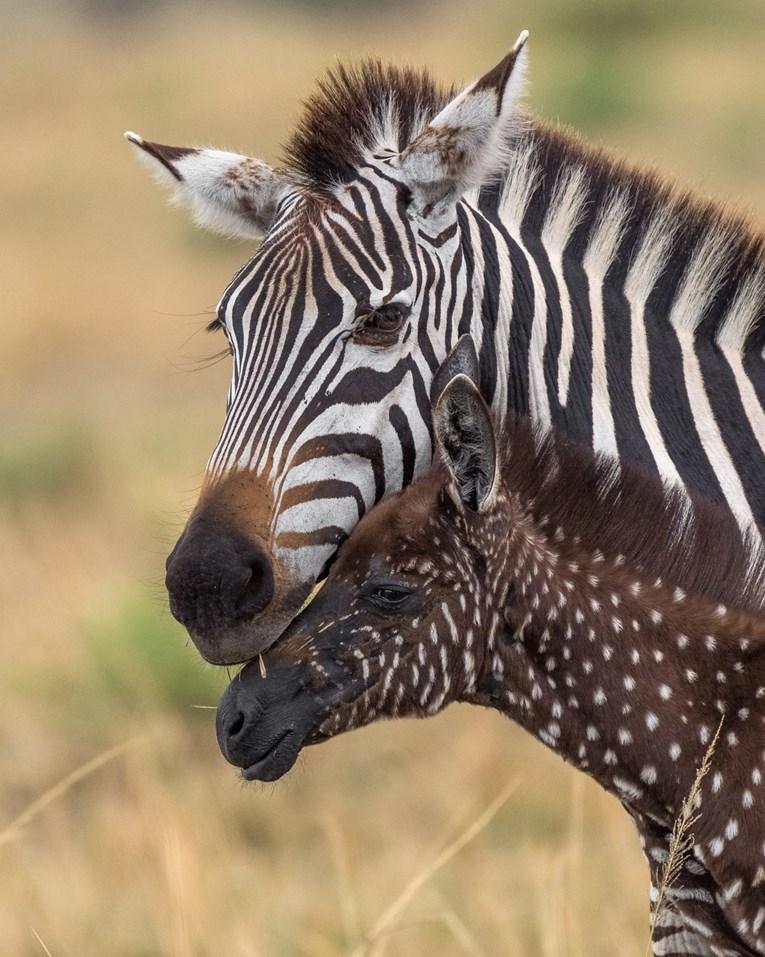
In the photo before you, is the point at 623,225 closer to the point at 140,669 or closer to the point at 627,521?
the point at 627,521

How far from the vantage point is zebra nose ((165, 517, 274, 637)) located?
15.3 ft

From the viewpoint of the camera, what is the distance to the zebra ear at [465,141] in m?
5.11

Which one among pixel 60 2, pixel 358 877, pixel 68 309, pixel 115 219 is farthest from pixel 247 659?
pixel 60 2

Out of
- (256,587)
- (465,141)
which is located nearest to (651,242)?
(465,141)

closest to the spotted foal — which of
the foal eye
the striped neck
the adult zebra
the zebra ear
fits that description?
the foal eye

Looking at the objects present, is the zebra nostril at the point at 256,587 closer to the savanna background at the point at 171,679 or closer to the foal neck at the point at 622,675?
the foal neck at the point at 622,675

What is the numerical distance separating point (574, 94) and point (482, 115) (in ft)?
75.3

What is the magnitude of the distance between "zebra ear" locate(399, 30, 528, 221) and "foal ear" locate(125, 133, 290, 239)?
0.54m

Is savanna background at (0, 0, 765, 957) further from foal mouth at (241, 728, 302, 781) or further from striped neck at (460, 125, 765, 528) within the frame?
foal mouth at (241, 728, 302, 781)

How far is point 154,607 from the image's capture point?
11000mm

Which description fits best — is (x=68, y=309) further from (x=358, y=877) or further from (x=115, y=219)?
(x=358, y=877)

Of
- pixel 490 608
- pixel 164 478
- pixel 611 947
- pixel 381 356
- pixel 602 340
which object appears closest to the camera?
pixel 490 608

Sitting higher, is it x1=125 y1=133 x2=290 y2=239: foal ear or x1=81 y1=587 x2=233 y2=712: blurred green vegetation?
x1=125 y1=133 x2=290 y2=239: foal ear

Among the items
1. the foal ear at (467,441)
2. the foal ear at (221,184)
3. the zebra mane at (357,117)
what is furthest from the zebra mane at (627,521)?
the foal ear at (221,184)
